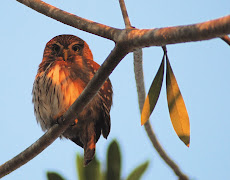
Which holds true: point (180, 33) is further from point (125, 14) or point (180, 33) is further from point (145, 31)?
point (125, 14)

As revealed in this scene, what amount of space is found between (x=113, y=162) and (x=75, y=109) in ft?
3.34

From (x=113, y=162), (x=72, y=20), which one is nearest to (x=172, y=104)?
(x=72, y=20)

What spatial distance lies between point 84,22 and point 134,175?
66.1 inches

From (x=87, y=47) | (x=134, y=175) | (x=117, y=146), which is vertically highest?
(x=87, y=47)

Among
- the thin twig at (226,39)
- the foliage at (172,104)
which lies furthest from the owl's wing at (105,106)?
the thin twig at (226,39)

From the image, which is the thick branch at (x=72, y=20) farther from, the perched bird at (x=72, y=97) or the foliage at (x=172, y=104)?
the perched bird at (x=72, y=97)

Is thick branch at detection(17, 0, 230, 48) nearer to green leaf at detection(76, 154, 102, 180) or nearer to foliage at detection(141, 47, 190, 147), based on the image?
foliage at detection(141, 47, 190, 147)

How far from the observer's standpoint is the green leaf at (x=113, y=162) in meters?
3.72

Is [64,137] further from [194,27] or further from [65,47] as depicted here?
[194,27]

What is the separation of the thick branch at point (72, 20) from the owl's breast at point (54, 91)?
3.94ft

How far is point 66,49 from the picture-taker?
498 cm

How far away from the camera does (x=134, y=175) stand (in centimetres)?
384

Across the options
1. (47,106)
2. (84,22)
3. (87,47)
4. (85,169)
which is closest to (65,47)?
(87,47)

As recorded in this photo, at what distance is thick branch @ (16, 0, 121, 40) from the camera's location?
8.83ft
